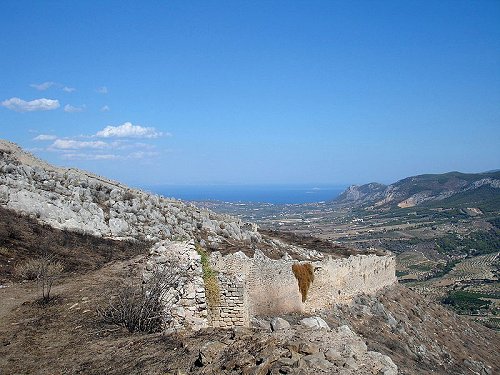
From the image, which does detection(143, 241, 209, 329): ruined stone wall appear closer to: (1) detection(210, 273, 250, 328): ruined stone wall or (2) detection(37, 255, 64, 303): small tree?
(1) detection(210, 273, 250, 328): ruined stone wall

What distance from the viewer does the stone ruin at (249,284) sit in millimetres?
8430

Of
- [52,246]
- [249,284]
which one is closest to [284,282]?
[249,284]

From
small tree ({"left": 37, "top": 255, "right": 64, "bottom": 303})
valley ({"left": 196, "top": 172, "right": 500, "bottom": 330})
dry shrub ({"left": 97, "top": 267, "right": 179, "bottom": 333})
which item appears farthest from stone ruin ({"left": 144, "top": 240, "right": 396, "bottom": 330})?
valley ({"left": 196, "top": 172, "right": 500, "bottom": 330})

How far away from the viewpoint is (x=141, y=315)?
7.69m

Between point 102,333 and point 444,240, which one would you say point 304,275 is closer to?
point 102,333

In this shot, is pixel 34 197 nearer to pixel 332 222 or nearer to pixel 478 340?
pixel 478 340

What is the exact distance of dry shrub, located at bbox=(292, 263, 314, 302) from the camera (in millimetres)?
17703

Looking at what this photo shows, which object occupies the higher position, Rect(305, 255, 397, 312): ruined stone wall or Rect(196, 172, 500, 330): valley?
Rect(305, 255, 397, 312): ruined stone wall

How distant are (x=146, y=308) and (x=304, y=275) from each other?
36.8 feet

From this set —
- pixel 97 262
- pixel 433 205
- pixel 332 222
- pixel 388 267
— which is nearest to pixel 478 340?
pixel 388 267

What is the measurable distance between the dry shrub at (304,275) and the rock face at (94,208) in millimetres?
5537

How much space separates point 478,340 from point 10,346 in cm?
2516

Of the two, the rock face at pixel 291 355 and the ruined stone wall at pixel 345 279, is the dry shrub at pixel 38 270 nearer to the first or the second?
the rock face at pixel 291 355

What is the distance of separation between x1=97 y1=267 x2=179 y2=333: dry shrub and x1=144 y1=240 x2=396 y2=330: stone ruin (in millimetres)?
136
